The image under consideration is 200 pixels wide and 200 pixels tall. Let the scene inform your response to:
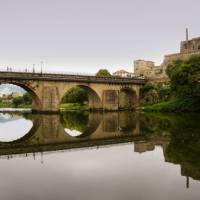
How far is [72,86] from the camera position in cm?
7156

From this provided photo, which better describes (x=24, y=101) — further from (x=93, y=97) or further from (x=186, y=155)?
(x=186, y=155)

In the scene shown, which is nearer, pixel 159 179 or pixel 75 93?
pixel 159 179

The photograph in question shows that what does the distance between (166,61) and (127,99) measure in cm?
1981

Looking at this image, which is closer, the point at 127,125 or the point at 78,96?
the point at 127,125

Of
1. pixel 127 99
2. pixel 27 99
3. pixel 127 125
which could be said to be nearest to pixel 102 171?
pixel 127 125

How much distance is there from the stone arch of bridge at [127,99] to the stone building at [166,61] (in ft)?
30.1

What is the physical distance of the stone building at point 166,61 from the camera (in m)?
90.7

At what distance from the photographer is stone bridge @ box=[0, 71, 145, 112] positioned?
64.6 metres

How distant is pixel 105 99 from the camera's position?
78562 millimetres

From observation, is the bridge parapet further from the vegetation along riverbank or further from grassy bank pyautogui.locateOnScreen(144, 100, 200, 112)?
grassy bank pyautogui.locateOnScreen(144, 100, 200, 112)

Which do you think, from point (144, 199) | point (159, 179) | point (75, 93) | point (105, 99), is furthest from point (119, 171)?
point (75, 93)

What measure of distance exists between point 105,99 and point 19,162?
63001 millimetres

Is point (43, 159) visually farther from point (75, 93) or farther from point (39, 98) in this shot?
point (75, 93)

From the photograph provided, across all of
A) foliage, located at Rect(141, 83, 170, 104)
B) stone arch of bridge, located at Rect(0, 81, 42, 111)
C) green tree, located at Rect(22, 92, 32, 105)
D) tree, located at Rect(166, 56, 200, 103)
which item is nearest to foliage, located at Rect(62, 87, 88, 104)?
foliage, located at Rect(141, 83, 170, 104)
